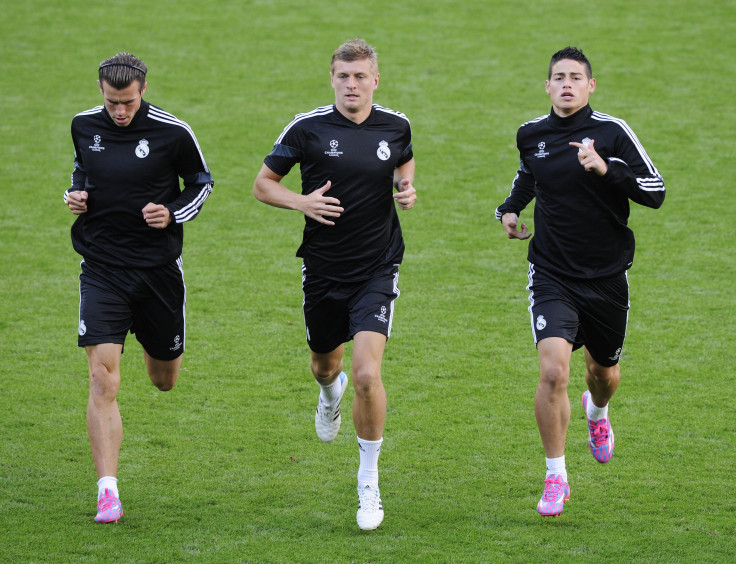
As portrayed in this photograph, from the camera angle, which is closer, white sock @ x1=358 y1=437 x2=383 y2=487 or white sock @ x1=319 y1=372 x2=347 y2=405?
white sock @ x1=358 y1=437 x2=383 y2=487

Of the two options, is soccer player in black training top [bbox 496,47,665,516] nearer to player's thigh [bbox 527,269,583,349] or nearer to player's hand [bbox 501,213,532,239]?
player's thigh [bbox 527,269,583,349]

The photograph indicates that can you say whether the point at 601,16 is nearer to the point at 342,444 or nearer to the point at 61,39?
the point at 61,39

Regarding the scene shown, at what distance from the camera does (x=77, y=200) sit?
234 inches

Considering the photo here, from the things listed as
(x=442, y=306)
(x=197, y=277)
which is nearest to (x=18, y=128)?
(x=197, y=277)

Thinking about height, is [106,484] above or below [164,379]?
below

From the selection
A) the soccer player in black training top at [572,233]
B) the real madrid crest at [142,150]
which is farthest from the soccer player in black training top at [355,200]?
the soccer player in black training top at [572,233]

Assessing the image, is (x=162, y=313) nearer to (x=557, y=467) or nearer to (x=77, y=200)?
(x=77, y=200)

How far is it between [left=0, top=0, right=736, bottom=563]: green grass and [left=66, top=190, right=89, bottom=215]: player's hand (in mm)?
1617

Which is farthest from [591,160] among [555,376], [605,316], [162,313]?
[162,313]

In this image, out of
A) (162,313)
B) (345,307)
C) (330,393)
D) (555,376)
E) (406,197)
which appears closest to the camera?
(555,376)

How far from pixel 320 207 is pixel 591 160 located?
4.73 feet

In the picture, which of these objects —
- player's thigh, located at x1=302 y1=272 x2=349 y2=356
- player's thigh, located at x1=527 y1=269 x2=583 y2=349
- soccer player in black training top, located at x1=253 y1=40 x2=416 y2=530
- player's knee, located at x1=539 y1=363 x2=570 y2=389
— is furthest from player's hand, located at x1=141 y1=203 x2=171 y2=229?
player's knee, located at x1=539 y1=363 x2=570 y2=389

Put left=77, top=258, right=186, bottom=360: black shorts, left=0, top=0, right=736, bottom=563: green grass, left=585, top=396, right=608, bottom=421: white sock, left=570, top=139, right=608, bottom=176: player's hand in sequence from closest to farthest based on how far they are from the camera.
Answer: left=570, top=139, right=608, bottom=176: player's hand
left=0, top=0, right=736, bottom=563: green grass
left=77, top=258, right=186, bottom=360: black shorts
left=585, top=396, right=608, bottom=421: white sock

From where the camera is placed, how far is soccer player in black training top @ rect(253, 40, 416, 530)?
19.2ft
